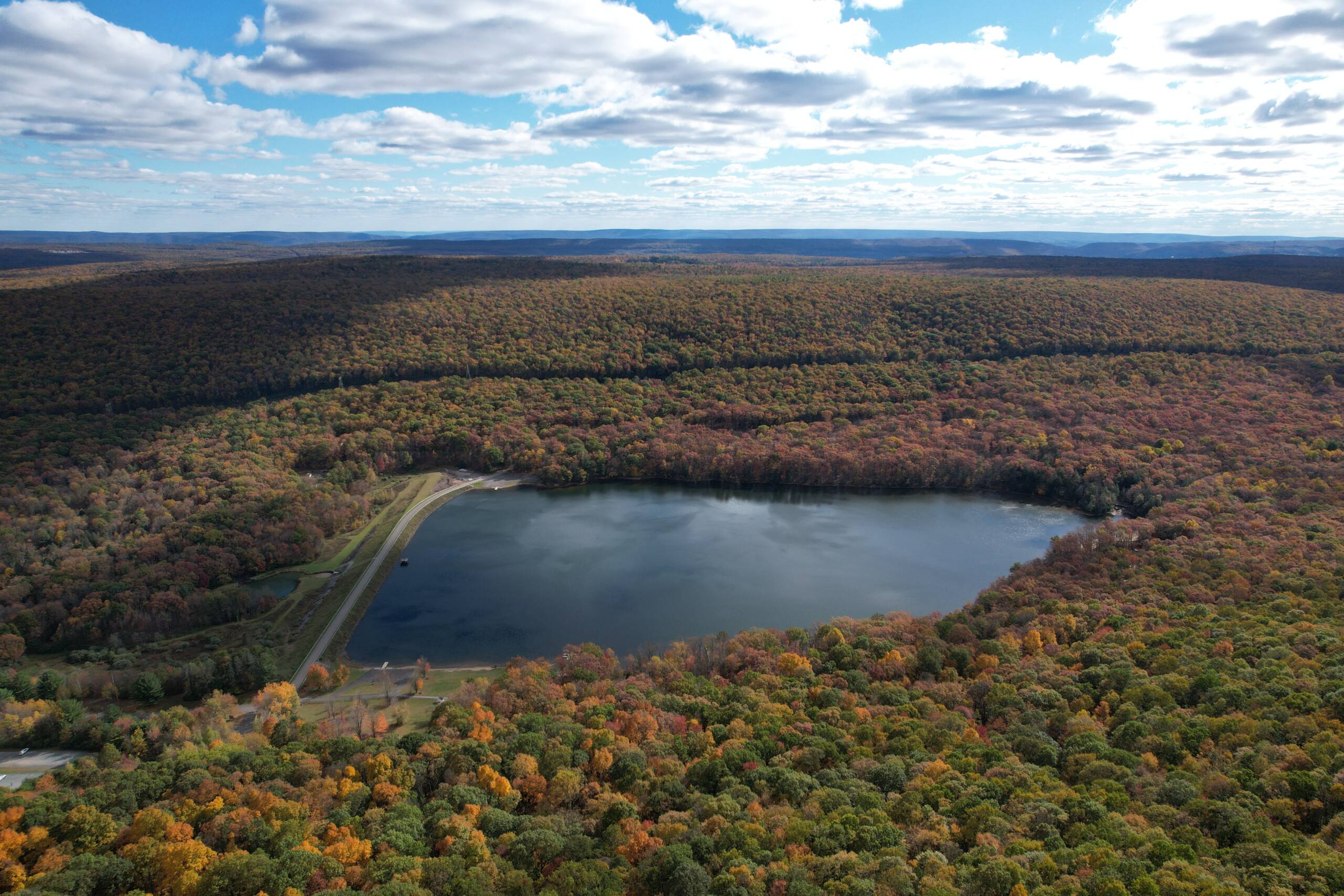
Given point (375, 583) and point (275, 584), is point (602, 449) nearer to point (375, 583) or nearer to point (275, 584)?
point (375, 583)

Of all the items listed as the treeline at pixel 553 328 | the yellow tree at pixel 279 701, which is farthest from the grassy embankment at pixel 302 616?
the treeline at pixel 553 328

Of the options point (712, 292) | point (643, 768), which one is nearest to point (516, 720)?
point (643, 768)

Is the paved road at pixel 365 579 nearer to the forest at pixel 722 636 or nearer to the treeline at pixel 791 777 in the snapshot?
the forest at pixel 722 636

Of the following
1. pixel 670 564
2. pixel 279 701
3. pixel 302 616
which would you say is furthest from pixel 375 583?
pixel 670 564

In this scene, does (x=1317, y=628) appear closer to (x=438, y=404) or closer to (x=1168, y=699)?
(x=1168, y=699)

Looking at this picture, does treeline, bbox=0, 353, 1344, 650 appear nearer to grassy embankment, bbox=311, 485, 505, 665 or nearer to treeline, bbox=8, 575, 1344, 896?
grassy embankment, bbox=311, 485, 505, 665
